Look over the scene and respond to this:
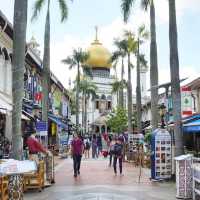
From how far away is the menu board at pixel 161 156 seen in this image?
721 inches

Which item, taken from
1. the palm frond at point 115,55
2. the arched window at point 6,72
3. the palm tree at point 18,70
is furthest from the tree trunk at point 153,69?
the palm frond at point 115,55

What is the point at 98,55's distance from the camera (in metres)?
93.5

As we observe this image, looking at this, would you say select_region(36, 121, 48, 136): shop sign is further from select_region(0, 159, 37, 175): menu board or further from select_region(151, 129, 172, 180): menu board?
select_region(0, 159, 37, 175): menu board

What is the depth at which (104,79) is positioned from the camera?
322 feet

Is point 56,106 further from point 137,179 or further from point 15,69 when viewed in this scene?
point 15,69

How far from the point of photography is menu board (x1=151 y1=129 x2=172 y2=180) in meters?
18.3

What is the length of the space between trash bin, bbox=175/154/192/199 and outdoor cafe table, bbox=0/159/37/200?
16.1ft

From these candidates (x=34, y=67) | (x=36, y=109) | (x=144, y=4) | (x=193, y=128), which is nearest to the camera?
(x=193, y=128)

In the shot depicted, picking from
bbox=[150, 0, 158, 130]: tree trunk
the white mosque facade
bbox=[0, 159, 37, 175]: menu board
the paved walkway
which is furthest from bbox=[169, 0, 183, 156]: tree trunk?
the white mosque facade

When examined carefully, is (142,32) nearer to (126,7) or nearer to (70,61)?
(126,7)

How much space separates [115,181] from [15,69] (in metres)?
6.58

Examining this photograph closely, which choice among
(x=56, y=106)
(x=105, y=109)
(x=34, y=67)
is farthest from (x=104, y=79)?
(x=34, y=67)

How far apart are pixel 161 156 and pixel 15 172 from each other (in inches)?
358

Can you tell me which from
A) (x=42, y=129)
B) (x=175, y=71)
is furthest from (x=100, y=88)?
(x=175, y=71)
